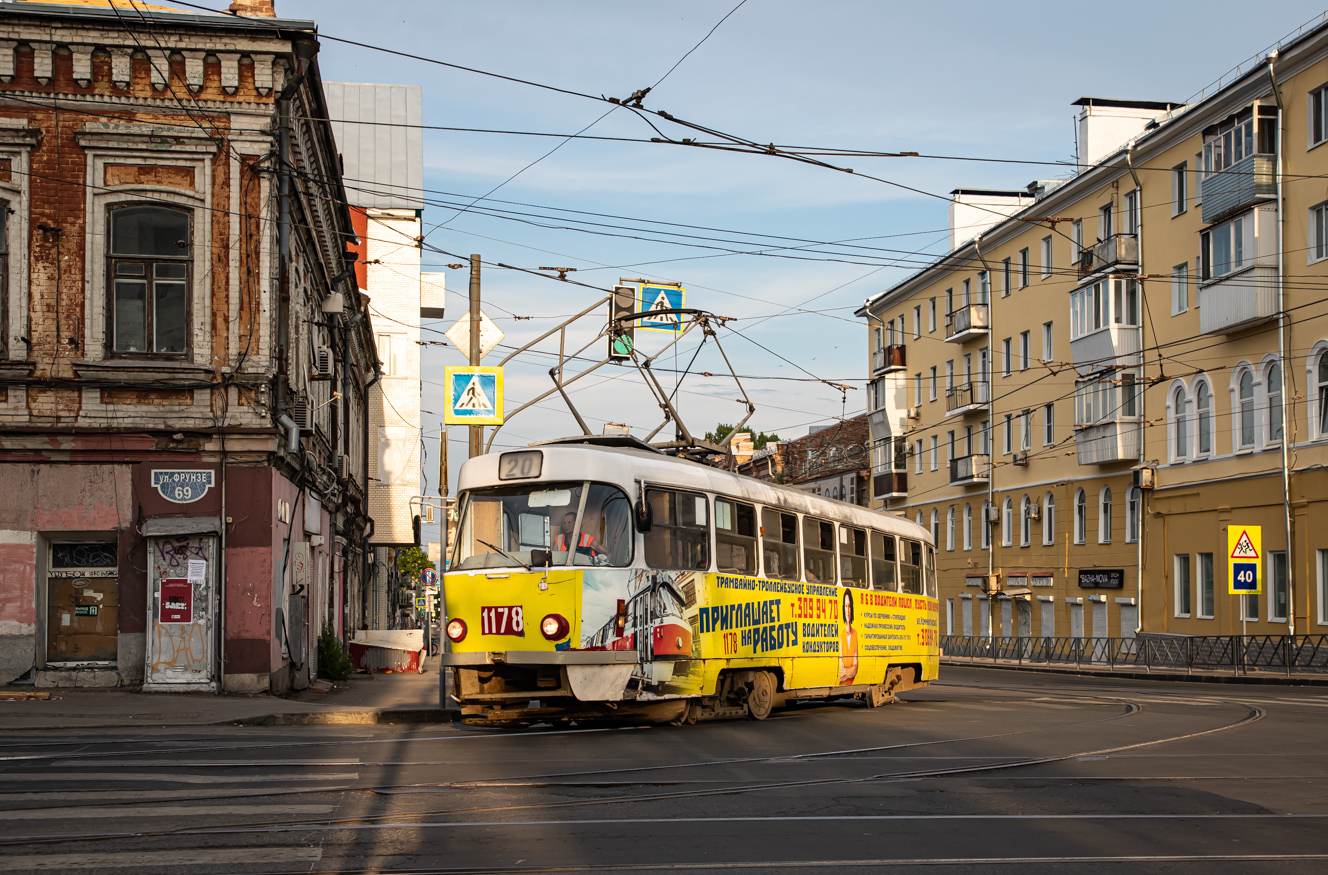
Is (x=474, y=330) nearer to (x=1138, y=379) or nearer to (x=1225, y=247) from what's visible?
(x=1225, y=247)

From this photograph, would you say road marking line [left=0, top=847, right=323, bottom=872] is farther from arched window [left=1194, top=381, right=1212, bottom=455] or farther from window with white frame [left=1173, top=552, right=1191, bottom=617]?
window with white frame [left=1173, top=552, right=1191, bottom=617]

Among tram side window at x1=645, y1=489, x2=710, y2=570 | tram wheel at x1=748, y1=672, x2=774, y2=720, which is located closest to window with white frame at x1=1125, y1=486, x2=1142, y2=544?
tram wheel at x1=748, y1=672, x2=774, y2=720

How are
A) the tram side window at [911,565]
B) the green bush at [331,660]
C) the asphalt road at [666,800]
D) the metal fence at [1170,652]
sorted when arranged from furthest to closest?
the metal fence at [1170,652]
the green bush at [331,660]
the tram side window at [911,565]
the asphalt road at [666,800]

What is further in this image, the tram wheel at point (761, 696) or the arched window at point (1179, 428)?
the arched window at point (1179, 428)

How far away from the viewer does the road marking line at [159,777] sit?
10234mm

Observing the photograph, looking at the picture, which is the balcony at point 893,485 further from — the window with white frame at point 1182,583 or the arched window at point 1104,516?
the window with white frame at point 1182,583

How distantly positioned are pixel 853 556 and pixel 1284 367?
19522mm

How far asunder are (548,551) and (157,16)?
10.5 m

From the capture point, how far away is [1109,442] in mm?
43719

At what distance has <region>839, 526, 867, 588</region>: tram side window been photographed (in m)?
19.5

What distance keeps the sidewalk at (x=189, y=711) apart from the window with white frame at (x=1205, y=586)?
26545mm

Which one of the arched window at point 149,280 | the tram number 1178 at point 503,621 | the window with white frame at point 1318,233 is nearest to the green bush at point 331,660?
the arched window at point 149,280

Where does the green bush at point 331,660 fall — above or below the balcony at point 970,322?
below

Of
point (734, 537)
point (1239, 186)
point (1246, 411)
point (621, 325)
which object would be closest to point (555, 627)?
point (734, 537)
